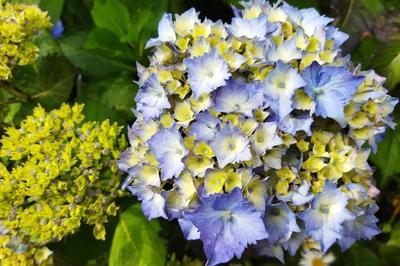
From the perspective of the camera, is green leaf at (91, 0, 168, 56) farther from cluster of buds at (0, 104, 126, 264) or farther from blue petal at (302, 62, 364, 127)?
blue petal at (302, 62, 364, 127)

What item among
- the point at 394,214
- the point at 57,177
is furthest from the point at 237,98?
the point at 394,214

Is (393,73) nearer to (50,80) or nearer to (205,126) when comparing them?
(205,126)

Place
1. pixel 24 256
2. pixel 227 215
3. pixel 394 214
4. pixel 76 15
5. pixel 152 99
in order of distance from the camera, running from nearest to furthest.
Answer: pixel 227 215
pixel 152 99
pixel 24 256
pixel 394 214
pixel 76 15

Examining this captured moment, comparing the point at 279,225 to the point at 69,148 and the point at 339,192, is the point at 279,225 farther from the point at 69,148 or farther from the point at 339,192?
the point at 69,148

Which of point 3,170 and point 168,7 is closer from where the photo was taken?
point 3,170

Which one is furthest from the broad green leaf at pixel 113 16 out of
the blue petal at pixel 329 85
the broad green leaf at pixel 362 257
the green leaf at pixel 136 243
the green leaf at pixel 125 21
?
the broad green leaf at pixel 362 257

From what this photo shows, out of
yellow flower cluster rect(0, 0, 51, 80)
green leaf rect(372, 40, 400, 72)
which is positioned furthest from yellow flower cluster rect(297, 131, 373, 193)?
yellow flower cluster rect(0, 0, 51, 80)

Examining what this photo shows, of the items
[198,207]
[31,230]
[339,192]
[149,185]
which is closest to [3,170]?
[31,230]
